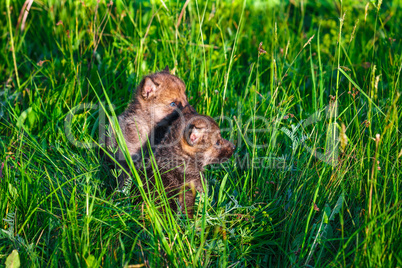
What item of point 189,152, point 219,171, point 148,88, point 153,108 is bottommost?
point 219,171

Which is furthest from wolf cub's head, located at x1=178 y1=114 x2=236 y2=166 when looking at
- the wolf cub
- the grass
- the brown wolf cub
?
A: the brown wolf cub

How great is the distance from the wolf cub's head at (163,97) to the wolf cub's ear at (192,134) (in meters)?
0.65

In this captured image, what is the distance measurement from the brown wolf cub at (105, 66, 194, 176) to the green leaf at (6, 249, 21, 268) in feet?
5.70

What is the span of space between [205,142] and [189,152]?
18 cm

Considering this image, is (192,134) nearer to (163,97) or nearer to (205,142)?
(205,142)

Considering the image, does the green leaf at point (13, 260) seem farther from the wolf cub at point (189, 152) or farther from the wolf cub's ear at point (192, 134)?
the wolf cub's ear at point (192, 134)

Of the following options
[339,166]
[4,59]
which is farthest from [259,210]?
[4,59]

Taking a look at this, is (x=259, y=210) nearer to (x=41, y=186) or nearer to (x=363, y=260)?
(x=363, y=260)

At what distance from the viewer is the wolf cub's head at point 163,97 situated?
4191mm

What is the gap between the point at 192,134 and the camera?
352 cm

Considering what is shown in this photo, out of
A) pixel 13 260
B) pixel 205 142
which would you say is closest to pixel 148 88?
pixel 205 142

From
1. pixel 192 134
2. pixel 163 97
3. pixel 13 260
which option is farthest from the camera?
pixel 163 97

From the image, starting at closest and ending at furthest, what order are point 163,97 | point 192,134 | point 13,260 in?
point 13,260, point 192,134, point 163,97

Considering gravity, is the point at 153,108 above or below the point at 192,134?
below
